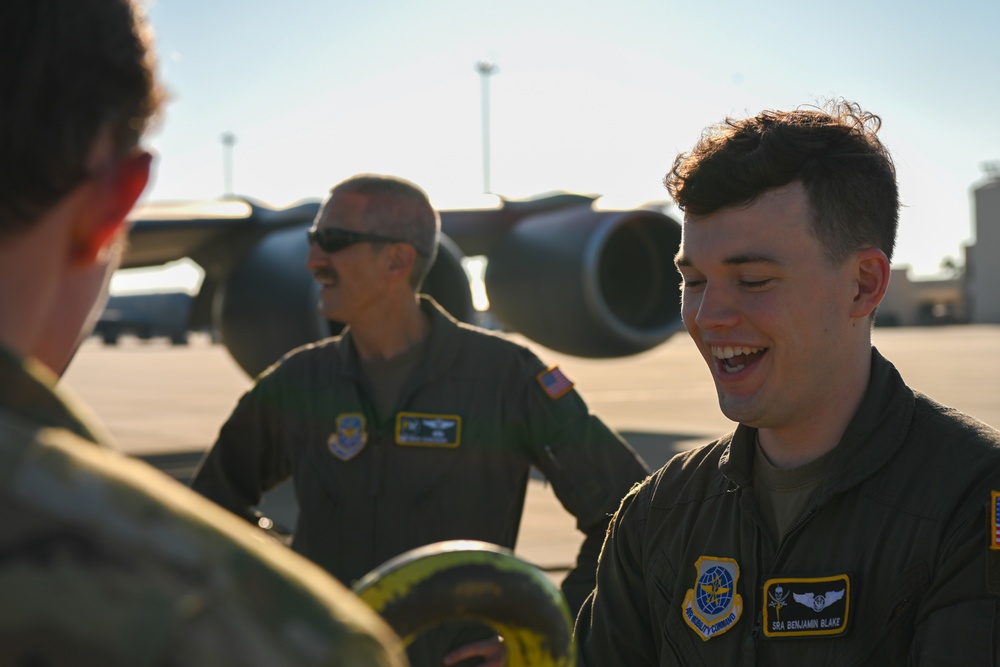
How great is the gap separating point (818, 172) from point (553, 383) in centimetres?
153

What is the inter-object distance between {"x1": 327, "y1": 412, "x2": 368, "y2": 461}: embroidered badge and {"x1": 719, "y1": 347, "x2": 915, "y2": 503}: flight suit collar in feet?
5.07

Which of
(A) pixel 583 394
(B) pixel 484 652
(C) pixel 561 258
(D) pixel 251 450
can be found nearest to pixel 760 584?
(B) pixel 484 652

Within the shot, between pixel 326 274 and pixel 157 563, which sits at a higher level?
pixel 157 563

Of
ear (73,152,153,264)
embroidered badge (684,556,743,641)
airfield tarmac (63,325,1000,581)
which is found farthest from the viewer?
airfield tarmac (63,325,1000,581)

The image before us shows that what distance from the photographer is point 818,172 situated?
1982 millimetres

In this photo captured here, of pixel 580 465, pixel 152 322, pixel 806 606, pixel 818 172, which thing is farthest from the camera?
pixel 152 322

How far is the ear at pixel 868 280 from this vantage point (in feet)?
6.47

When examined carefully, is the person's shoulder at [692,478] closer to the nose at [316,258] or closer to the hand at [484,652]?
the hand at [484,652]

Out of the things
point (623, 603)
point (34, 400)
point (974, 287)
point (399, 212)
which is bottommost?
point (974, 287)

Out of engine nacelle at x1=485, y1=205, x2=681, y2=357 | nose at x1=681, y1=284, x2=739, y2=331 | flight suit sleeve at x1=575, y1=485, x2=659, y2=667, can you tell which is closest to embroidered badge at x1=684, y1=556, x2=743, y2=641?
flight suit sleeve at x1=575, y1=485, x2=659, y2=667

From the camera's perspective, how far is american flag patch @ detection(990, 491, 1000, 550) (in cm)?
162

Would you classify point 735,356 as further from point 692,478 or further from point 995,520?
point 995,520

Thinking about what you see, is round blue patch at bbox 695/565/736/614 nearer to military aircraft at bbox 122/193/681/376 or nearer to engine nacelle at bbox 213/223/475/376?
engine nacelle at bbox 213/223/475/376

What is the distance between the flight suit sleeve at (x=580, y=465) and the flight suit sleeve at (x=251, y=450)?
0.80 metres
